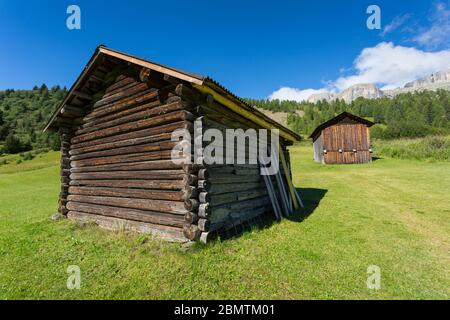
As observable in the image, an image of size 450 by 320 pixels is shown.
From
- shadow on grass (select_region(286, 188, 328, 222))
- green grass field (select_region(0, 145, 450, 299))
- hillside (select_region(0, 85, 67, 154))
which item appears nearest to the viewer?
green grass field (select_region(0, 145, 450, 299))

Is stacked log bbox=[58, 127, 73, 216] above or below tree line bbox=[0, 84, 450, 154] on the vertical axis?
below

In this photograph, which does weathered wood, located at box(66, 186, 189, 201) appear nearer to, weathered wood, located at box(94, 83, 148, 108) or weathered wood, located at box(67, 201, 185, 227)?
weathered wood, located at box(67, 201, 185, 227)

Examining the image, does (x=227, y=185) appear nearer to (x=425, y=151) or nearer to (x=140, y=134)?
(x=140, y=134)

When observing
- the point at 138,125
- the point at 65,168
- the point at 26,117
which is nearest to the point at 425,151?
the point at 138,125

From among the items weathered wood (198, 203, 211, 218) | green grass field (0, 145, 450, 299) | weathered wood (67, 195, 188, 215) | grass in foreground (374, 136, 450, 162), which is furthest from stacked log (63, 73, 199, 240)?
grass in foreground (374, 136, 450, 162)

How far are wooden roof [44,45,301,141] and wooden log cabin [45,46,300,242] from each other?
0.11 ft

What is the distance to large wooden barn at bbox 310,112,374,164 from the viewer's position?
27344 mm

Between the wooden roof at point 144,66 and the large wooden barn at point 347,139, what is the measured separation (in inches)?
752

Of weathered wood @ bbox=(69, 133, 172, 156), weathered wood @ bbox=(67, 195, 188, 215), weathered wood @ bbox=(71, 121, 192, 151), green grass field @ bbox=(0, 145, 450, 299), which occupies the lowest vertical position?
green grass field @ bbox=(0, 145, 450, 299)

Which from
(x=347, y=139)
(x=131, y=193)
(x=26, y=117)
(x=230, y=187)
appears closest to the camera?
(x=230, y=187)

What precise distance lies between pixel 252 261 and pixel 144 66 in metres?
5.96

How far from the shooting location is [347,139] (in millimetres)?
27625
